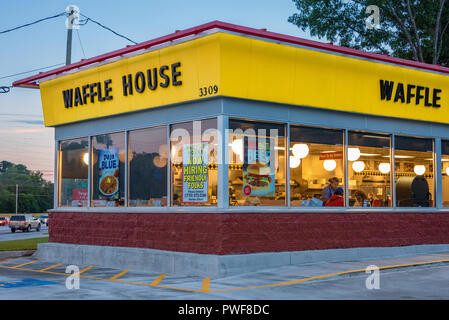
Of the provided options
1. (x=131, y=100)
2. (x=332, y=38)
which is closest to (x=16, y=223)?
(x=332, y=38)

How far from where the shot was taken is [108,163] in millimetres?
19219

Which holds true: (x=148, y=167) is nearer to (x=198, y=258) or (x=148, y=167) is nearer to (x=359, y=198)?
(x=198, y=258)

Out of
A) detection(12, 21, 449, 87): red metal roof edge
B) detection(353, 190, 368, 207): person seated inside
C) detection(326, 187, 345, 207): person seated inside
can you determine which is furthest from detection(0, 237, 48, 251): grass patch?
detection(353, 190, 368, 207): person seated inside

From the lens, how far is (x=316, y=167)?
1756cm

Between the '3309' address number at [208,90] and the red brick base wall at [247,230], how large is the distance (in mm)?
2846

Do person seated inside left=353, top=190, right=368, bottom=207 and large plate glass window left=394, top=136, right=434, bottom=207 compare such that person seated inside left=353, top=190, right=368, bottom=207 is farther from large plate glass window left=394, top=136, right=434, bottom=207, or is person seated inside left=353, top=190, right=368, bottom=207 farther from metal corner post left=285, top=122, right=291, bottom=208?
metal corner post left=285, top=122, right=291, bottom=208

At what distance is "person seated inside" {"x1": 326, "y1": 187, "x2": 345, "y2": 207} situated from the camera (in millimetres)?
17708

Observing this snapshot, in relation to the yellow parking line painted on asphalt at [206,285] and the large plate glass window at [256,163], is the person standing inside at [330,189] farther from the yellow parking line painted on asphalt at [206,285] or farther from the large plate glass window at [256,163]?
the yellow parking line painted on asphalt at [206,285]

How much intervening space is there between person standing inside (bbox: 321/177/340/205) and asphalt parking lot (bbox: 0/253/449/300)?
1.87 m

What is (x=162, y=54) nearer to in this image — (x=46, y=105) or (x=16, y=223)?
(x=46, y=105)

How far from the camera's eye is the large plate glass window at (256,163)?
1584 centimetres

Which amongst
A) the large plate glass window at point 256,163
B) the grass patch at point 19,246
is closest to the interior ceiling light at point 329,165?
the large plate glass window at point 256,163

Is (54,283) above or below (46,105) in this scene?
below

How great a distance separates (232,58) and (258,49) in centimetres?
79
